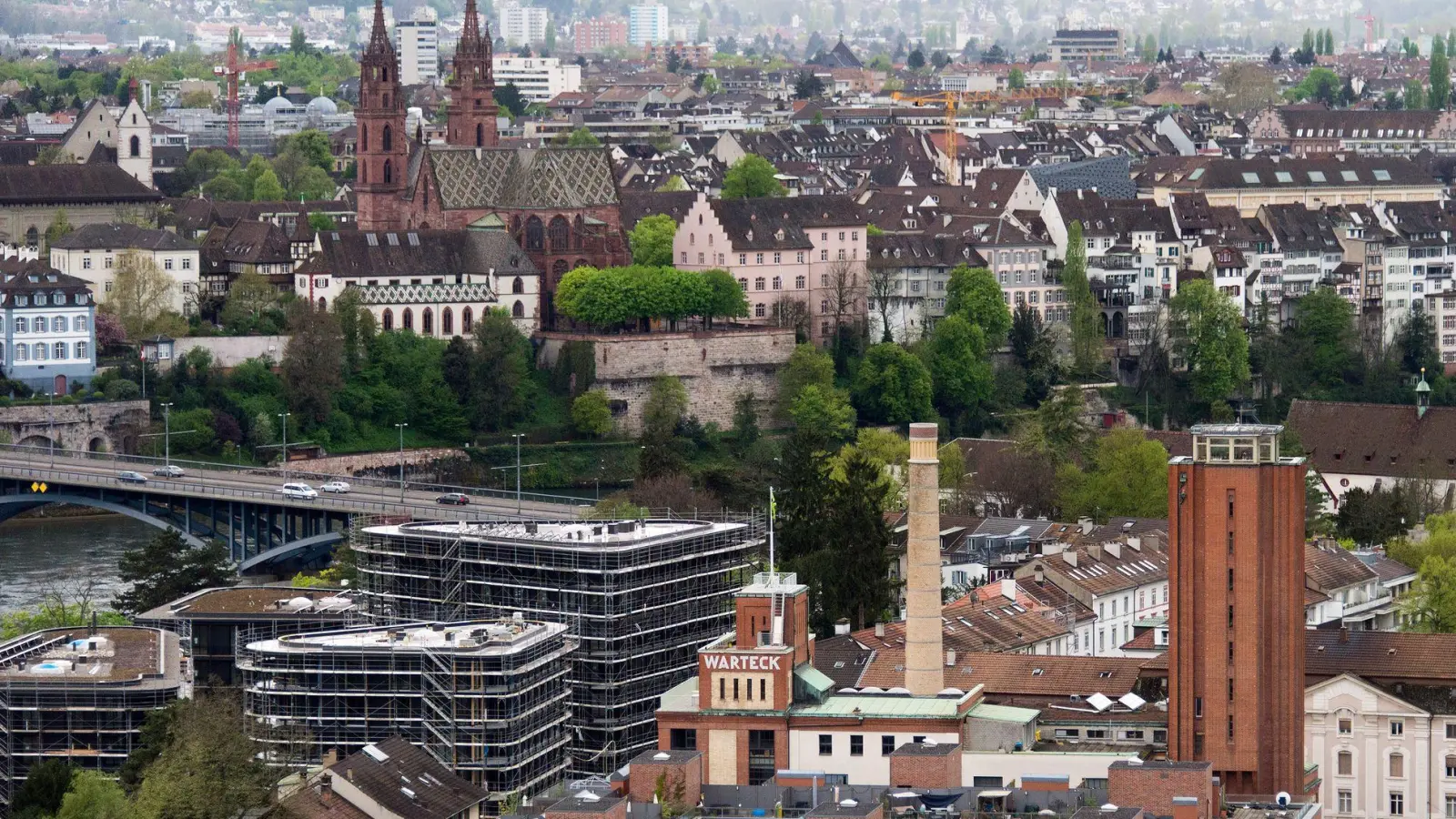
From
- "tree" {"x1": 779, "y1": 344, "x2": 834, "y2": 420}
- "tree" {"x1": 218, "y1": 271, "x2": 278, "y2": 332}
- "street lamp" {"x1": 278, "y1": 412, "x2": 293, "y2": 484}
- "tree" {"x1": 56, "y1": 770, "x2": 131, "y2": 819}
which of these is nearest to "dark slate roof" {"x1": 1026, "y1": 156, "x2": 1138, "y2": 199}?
"tree" {"x1": 779, "y1": 344, "x2": 834, "y2": 420}

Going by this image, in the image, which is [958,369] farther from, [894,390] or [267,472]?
[267,472]

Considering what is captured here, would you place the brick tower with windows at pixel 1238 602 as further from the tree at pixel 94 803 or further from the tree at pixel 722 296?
the tree at pixel 722 296

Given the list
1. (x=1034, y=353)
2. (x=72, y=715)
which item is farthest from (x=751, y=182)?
(x=72, y=715)

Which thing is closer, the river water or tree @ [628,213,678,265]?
the river water

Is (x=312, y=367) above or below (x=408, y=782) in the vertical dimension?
above

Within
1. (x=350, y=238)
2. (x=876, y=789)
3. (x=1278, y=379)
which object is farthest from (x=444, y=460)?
(x=876, y=789)

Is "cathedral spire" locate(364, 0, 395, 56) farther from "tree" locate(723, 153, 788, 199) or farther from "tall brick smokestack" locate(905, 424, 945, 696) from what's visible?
"tall brick smokestack" locate(905, 424, 945, 696)

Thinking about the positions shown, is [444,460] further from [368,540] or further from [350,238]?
[368,540]
